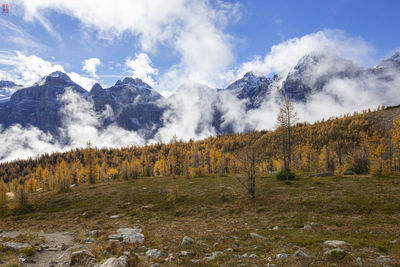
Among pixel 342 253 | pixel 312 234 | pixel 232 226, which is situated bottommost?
pixel 232 226

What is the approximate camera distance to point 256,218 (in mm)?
21047

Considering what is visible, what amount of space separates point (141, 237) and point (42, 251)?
6.65 meters

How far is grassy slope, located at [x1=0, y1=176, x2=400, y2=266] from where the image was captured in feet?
40.5

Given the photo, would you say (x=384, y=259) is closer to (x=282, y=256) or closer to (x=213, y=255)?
(x=282, y=256)

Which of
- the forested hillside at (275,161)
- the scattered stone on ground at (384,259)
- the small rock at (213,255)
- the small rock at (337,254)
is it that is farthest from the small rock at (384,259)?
the forested hillside at (275,161)

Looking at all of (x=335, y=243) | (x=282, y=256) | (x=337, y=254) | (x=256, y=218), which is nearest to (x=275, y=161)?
(x=256, y=218)

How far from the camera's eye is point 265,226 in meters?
18.2

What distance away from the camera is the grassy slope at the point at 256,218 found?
1234cm

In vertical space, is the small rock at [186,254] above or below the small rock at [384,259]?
below

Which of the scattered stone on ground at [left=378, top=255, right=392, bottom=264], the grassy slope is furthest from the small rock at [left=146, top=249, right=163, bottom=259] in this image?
the scattered stone on ground at [left=378, top=255, right=392, bottom=264]

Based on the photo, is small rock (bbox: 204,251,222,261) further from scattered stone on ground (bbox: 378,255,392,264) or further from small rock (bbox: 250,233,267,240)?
scattered stone on ground (bbox: 378,255,392,264)

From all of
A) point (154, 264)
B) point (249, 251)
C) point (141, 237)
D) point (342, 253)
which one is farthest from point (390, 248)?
point (141, 237)

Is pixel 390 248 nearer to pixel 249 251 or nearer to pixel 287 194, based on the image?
pixel 249 251

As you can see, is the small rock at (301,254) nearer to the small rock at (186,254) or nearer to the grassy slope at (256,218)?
the grassy slope at (256,218)
